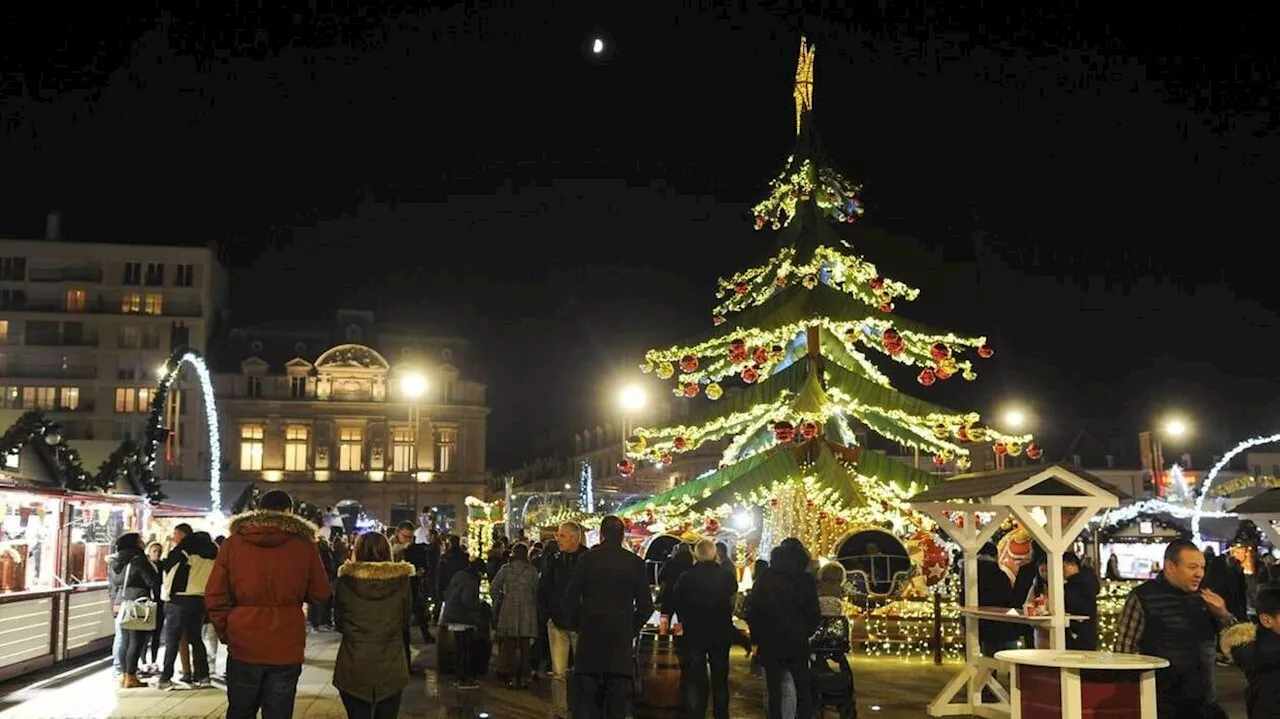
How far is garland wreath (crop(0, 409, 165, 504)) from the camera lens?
1670 cm

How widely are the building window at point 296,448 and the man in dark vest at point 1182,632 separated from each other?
237ft

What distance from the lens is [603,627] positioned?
9.37m

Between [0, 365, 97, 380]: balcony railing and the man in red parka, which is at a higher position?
[0, 365, 97, 380]: balcony railing

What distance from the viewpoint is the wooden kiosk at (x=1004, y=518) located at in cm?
1080

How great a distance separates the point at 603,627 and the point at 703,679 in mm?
1871

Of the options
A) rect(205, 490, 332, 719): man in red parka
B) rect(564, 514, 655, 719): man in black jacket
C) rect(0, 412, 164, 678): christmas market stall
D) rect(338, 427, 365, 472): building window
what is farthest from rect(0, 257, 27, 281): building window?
rect(205, 490, 332, 719): man in red parka

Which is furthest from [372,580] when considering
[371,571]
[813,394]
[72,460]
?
[72,460]

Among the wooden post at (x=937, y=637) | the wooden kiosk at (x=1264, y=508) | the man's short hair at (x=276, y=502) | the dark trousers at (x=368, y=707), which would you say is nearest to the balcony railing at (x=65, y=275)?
the wooden post at (x=937, y=637)

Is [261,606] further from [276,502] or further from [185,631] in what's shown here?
[185,631]

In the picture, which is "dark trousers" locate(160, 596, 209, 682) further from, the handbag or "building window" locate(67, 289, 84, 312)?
"building window" locate(67, 289, 84, 312)

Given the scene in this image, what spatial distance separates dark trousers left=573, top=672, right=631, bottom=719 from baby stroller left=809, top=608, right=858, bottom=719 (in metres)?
1.98

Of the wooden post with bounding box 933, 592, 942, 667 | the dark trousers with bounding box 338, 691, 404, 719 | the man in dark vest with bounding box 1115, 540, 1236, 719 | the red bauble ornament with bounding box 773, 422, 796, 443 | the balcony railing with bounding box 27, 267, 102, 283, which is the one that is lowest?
the wooden post with bounding box 933, 592, 942, 667

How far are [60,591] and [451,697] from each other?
6199 mm

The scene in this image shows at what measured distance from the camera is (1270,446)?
235 ft
